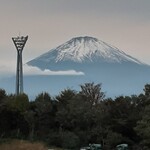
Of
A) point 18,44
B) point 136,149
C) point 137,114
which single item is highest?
point 18,44

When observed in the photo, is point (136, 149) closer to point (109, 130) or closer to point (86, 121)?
point (109, 130)

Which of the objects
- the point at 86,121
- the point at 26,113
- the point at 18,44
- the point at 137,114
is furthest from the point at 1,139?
the point at 18,44

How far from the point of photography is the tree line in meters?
40.2

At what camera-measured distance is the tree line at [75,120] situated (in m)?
40.2

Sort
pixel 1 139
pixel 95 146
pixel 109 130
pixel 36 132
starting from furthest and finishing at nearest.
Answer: pixel 36 132 → pixel 1 139 → pixel 109 130 → pixel 95 146

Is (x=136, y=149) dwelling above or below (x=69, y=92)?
below

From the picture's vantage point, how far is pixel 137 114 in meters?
41.0

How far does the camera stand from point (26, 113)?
4666 cm

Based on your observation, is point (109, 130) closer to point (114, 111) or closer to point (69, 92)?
point (114, 111)

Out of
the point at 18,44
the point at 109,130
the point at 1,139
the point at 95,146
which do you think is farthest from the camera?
the point at 18,44

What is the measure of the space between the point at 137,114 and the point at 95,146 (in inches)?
185

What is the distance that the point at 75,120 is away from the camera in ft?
146

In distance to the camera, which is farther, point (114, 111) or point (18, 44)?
point (18, 44)

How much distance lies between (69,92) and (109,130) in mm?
8982
